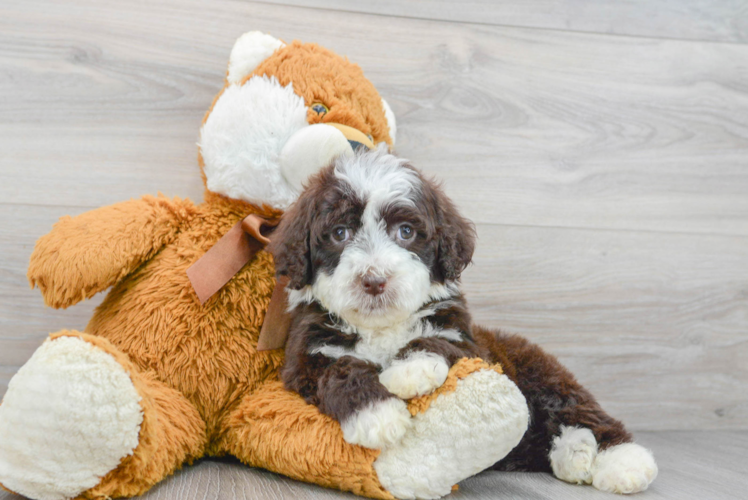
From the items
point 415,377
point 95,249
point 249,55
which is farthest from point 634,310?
point 95,249

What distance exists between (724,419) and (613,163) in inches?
40.5

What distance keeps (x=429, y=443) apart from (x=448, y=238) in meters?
0.42

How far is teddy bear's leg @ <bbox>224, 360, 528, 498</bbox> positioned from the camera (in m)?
1.13

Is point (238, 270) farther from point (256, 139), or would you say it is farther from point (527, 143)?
point (527, 143)

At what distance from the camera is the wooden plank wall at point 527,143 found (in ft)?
5.90

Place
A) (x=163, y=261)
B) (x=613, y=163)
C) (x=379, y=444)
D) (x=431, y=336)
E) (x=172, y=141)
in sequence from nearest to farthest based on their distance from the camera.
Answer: (x=379, y=444), (x=431, y=336), (x=163, y=261), (x=172, y=141), (x=613, y=163)

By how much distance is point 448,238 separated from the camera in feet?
4.11

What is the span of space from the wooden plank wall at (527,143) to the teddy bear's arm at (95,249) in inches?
17.9

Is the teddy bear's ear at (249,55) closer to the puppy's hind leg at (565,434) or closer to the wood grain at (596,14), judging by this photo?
the wood grain at (596,14)

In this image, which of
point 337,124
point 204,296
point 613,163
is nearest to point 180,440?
point 204,296

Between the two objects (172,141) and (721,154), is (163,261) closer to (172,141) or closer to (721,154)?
(172,141)

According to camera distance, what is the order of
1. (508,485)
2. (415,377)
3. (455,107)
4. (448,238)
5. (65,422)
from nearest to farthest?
1. (65,422)
2. (415,377)
3. (448,238)
4. (508,485)
5. (455,107)

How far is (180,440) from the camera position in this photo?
1273mm

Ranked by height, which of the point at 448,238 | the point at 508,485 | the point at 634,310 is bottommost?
the point at 508,485
